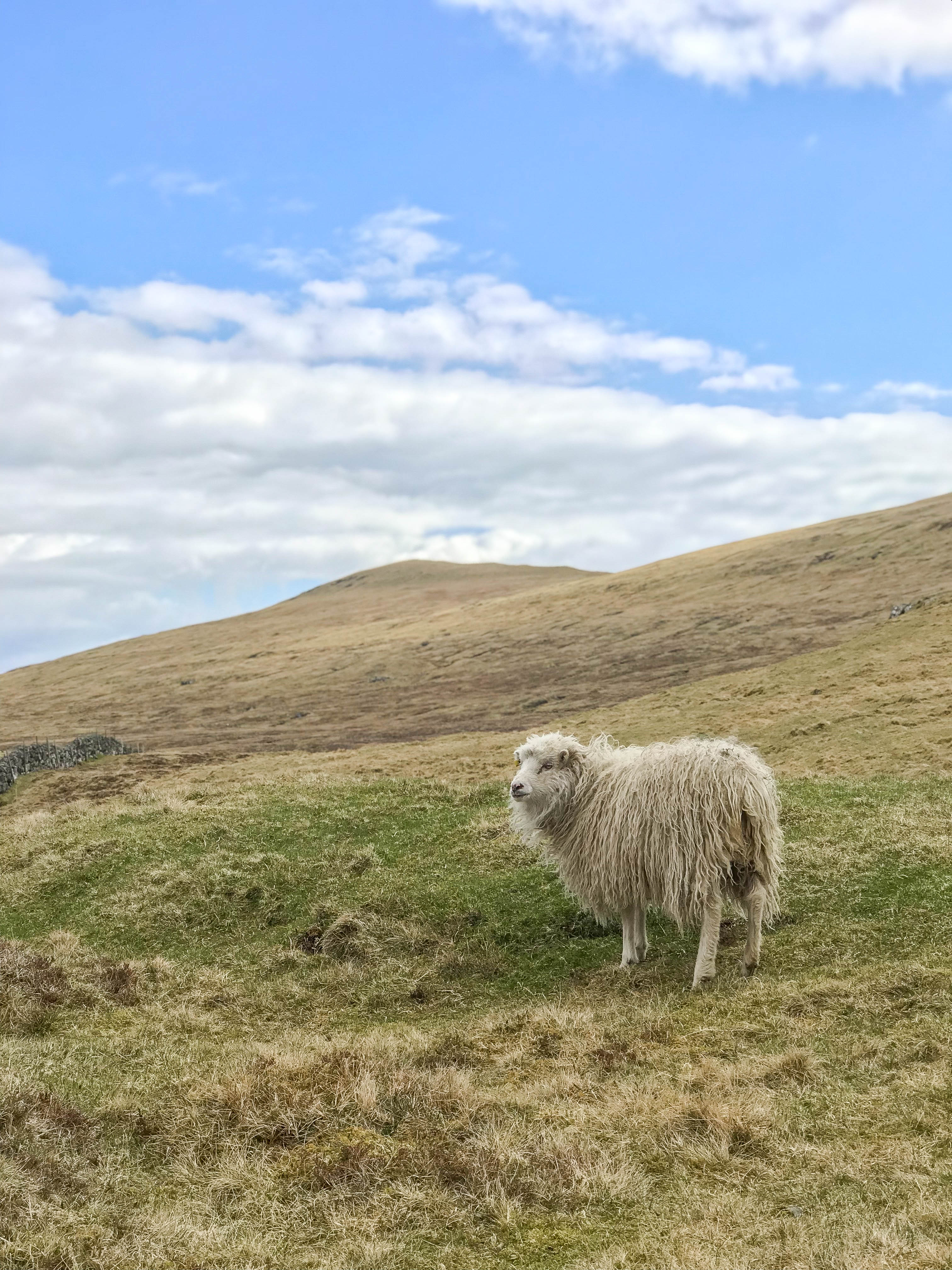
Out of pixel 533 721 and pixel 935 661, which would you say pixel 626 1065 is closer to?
pixel 935 661

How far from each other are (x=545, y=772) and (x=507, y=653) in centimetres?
5401

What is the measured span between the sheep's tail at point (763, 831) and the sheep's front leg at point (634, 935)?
5.39 ft

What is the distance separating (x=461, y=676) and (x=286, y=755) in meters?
28.5

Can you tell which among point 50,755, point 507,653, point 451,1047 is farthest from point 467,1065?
point 507,653

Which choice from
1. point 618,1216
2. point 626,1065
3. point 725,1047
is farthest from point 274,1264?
point 725,1047

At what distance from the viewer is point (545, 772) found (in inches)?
542

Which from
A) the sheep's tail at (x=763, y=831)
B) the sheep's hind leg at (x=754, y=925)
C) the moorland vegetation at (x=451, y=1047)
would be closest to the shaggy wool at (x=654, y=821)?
the sheep's tail at (x=763, y=831)

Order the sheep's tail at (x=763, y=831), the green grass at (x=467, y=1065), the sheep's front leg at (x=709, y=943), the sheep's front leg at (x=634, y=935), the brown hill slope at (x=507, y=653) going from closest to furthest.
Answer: the green grass at (x=467, y=1065)
the sheep's front leg at (x=709, y=943)
the sheep's tail at (x=763, y=831)
the sheep's front leg at (x=634, y=935)
the brown hill slope at (x=507, y=653)

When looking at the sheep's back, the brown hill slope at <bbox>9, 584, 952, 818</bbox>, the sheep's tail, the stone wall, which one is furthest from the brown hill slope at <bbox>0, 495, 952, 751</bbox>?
the sheep's tail

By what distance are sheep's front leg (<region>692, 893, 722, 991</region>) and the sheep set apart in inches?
0.5

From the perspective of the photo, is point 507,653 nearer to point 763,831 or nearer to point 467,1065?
point 763,831

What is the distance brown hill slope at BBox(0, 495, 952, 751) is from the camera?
4953cm

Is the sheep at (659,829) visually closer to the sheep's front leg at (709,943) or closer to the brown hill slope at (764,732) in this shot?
the sheep's front leg at (709,943)

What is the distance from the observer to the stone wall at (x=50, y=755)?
29.4 m
